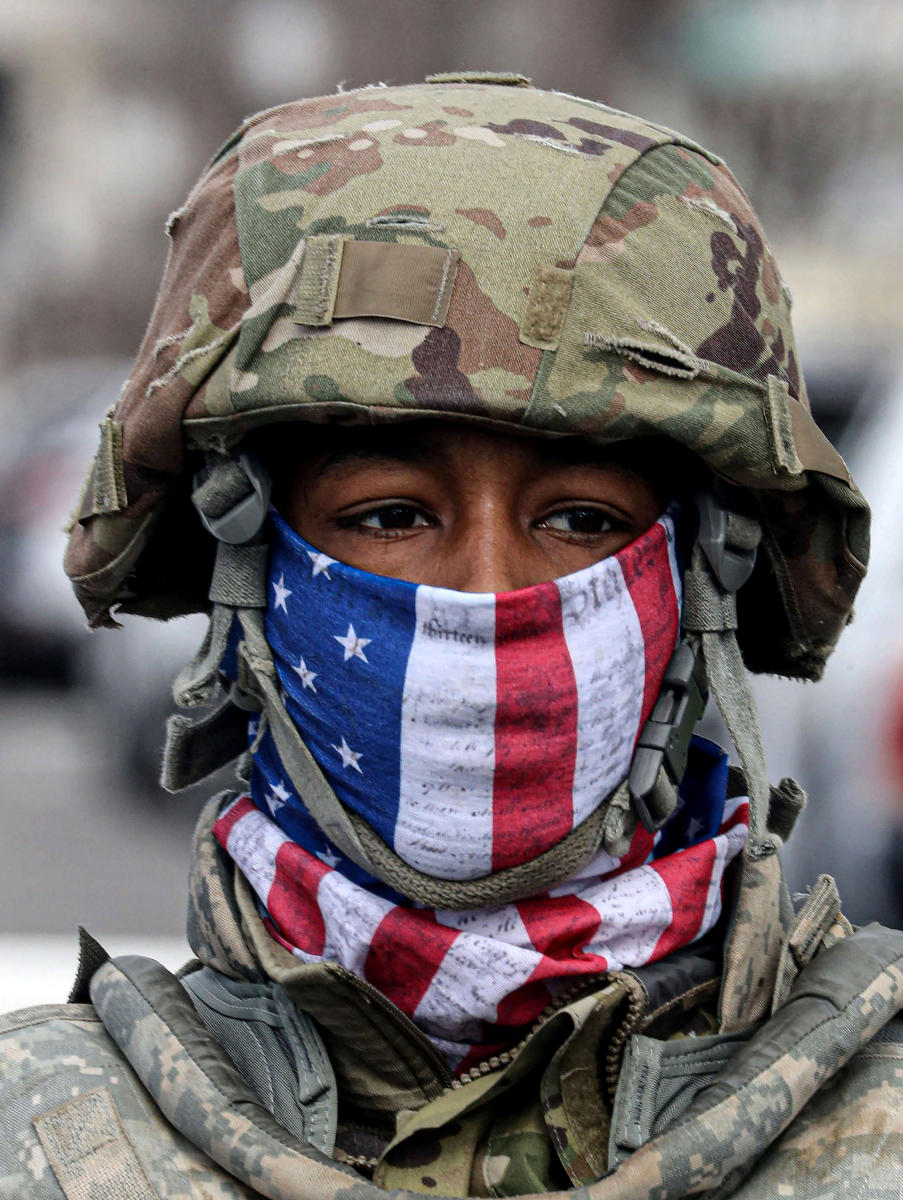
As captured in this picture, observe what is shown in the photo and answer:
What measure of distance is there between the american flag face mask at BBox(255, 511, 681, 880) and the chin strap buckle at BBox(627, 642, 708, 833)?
37 mm

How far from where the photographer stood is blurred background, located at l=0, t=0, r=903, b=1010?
4531 millimetres

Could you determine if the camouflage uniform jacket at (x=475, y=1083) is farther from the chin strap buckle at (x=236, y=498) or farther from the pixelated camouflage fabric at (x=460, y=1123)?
the chin strap buckle at (x=236, y=498)

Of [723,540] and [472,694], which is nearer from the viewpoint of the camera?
[472,694]

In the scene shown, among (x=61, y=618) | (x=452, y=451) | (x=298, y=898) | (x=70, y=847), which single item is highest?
(x=452, y=451)

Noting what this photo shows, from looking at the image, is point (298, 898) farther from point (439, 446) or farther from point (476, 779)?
point (439, 446)

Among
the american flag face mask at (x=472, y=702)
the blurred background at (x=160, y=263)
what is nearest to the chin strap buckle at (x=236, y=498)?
the american flag face mask at (x=472, y=702)

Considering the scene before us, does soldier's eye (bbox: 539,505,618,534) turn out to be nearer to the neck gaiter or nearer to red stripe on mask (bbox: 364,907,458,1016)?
the neck gaiter

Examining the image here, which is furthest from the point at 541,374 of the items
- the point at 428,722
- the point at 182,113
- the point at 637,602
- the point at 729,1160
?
the point at 182,113

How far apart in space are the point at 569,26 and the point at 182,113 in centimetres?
206

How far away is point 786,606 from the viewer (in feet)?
7.54

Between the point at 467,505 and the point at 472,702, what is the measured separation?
28 centimetres

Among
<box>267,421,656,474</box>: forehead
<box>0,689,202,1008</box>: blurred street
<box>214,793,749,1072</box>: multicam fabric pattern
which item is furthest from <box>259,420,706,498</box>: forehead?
<box>0,689,202,1008</box>: blurred street

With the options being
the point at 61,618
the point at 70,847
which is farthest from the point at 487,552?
the point at 61,618

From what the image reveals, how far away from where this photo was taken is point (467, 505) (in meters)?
1.96
